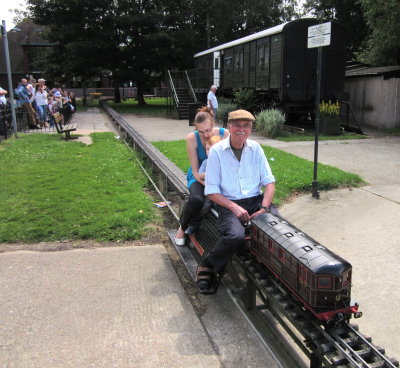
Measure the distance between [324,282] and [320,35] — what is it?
205 inches

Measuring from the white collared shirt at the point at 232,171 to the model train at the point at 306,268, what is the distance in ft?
1.59

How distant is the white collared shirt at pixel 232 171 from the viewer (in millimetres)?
3598

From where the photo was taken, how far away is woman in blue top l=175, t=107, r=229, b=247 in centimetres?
415

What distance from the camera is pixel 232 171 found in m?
3.62

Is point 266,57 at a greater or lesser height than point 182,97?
greater

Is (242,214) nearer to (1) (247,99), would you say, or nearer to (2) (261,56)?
(2) (261,56)

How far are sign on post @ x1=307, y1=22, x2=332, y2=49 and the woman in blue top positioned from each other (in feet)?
10.0

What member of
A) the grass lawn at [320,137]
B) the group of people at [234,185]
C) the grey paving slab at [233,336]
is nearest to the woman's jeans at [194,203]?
the group of people at [234,185]

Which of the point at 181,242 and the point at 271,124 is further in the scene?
the point at 271,124

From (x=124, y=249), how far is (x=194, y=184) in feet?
4.08

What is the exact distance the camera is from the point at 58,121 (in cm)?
1402

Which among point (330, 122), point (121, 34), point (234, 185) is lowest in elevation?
point (330, 122)

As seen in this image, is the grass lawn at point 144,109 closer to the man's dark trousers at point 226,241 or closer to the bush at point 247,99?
the bush at point 247,99

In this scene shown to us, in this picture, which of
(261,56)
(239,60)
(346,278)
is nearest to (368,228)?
(346,278)
